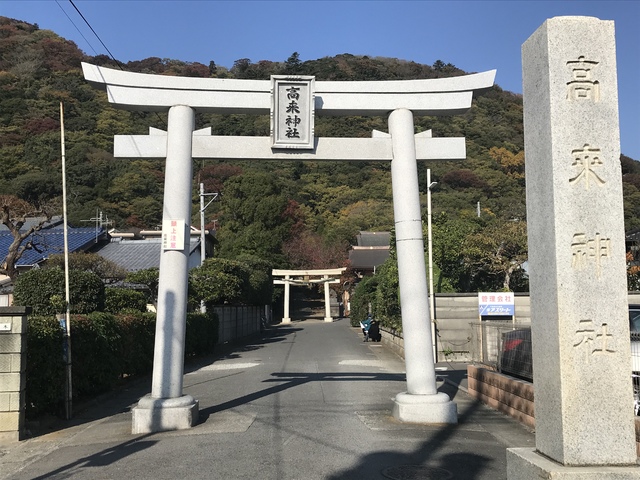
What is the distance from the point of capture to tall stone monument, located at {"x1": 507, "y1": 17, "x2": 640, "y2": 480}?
4242mm

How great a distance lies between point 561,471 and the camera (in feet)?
13.3

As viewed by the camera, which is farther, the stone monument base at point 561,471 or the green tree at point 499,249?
the green tree at point 499,249

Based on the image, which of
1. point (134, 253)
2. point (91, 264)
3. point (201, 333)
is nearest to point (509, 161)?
point (134, 253)

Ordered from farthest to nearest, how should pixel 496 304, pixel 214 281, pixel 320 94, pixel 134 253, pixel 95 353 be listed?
pixel 134 253 → pixel 214 281 → pixel 496 304 → pixel 95 353 → pixel 320 94

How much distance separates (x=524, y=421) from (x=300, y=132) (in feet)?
19.1

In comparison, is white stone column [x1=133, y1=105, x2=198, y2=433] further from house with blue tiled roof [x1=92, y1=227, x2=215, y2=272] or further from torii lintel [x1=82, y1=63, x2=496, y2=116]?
house with blue tiled roof [x1=92, y1=227, x2=215, y2=272]

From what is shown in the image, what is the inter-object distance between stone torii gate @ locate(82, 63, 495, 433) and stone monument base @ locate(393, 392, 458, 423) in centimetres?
2

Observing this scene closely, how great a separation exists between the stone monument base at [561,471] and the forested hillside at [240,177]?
1158 inches

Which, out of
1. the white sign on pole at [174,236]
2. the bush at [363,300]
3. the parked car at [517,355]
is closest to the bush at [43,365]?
the white sign on pole at [174,236]

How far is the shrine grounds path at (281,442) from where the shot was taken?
6539 mm

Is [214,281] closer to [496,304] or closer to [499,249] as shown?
[496,304]

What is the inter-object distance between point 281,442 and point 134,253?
88.1 ft

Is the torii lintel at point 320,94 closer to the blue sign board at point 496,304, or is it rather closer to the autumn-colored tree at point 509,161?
the blue sign board at point 496,304

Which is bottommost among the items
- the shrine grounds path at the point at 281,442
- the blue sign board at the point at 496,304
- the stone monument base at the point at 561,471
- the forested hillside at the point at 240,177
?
the shrine grounds path at the point at 281,442
